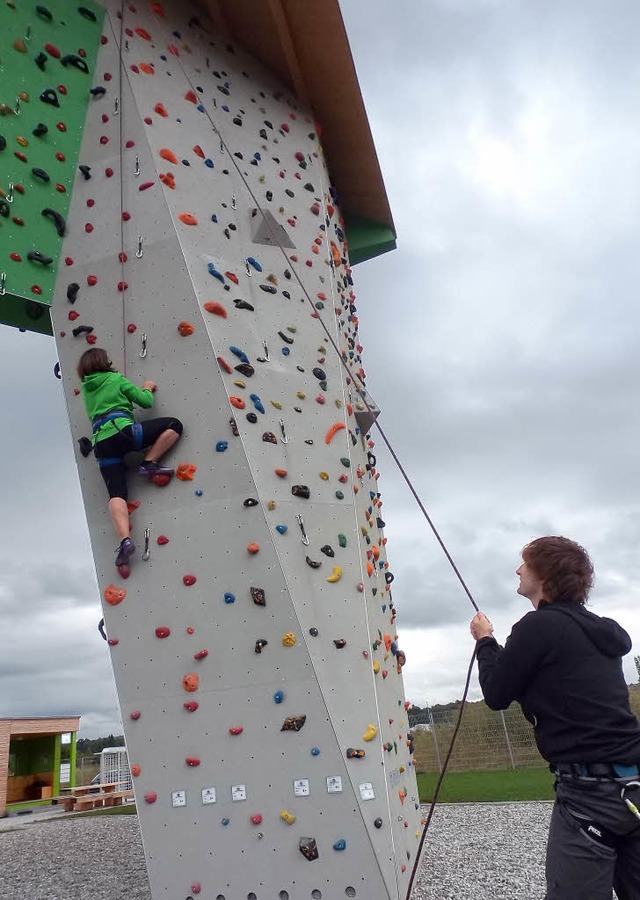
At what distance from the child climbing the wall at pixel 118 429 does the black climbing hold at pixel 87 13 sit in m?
2.78

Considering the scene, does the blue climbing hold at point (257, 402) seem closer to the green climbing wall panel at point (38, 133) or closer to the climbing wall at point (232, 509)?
the climbing wall at point (232, 509)

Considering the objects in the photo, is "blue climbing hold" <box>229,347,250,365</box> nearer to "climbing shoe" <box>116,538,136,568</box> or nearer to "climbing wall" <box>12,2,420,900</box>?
"climbing wall" <box>12,2,420,900</box>

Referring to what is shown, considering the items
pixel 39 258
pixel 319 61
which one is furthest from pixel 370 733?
pixel 319 61

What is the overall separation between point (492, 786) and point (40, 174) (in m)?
8.31

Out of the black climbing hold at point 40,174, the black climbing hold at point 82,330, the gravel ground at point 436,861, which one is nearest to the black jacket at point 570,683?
the gravel ground at point 436,861

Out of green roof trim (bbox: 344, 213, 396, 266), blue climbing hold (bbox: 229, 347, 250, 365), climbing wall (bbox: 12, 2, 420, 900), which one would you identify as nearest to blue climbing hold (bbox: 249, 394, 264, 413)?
climbing wall (bbox: 12, 2, 420, 900)

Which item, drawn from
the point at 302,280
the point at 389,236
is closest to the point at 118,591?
the point at 302,280

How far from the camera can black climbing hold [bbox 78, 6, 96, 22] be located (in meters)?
4.72

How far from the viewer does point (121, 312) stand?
3947mm

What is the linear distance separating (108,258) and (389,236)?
3681mm

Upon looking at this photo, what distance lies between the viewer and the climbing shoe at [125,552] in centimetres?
334

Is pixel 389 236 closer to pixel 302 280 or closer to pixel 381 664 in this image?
pixel 302 280

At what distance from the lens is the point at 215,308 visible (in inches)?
150

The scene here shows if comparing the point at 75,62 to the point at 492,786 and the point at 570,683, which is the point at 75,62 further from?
the point at 492,786
